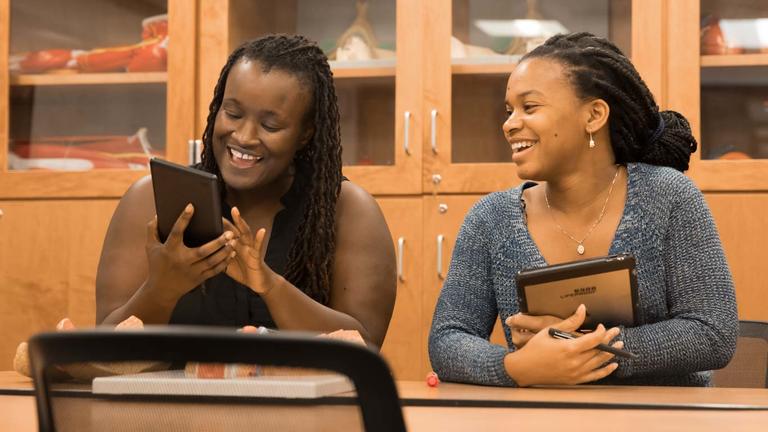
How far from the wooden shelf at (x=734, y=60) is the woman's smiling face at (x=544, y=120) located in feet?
3.35

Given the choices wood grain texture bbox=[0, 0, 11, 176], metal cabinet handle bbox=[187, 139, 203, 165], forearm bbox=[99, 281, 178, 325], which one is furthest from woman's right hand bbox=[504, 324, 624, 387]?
wood grain texture bbox=[0, 0, 11, 176]

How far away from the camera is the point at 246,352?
606 millimetres

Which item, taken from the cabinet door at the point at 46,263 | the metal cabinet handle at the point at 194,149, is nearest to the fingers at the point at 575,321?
the metal cabinet handle at the point at 194,149

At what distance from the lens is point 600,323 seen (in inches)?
59.9

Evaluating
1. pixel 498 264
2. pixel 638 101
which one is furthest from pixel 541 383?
pixel 638 101

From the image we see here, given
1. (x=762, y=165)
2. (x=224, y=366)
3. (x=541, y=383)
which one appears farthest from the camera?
(x=762, y=165)

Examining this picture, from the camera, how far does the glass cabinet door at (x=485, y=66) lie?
2.74m

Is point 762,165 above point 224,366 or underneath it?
above

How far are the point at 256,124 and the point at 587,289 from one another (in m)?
0.71

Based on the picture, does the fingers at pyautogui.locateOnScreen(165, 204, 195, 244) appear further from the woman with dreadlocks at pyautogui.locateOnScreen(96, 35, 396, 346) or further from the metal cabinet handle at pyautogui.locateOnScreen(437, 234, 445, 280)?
the metal cabinet handle at pyautogui.locateOnScreen(437, 234, 445, 280)

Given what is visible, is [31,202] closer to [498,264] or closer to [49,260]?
[49,260]

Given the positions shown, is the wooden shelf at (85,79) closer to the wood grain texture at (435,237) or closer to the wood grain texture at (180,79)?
the wood grain texture at (180,79)

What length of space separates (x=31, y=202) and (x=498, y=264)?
170cm

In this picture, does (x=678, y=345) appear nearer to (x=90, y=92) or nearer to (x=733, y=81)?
(x=733, y=81)
